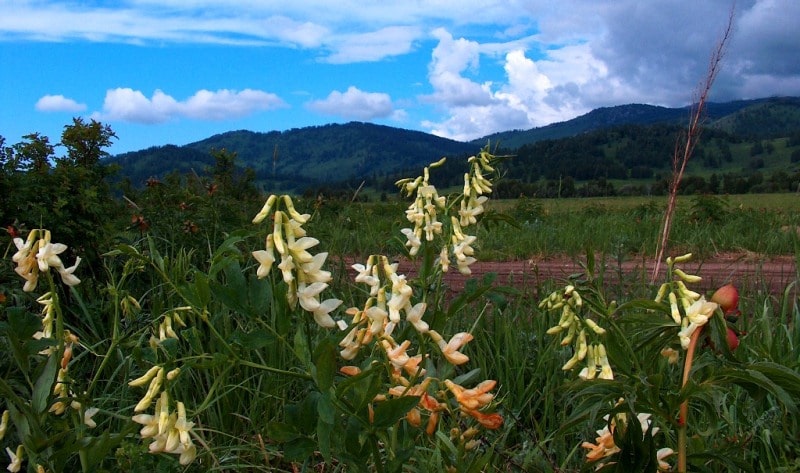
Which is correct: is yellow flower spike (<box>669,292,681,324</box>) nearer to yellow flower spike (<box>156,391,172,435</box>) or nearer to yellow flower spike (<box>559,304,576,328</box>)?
yellow flower spike (<box>559,304,576,328</box>)

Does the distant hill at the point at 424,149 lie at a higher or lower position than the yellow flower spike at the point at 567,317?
Answer: higher

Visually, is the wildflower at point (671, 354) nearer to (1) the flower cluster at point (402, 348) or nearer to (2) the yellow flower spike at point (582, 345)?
(2) the yellow flower spike at point (582, 345)

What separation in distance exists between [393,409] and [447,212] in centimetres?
93

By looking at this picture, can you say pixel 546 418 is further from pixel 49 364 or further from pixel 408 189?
pixel 49 364

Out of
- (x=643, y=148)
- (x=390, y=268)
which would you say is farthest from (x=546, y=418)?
(x=643, y=148)

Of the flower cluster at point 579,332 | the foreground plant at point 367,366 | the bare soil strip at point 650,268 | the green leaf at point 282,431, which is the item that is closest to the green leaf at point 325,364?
the foreground plant at point 367,366

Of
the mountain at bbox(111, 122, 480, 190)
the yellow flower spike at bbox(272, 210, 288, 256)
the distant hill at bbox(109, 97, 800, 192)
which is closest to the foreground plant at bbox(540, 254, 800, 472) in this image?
the yellow flower spike at bbox(272, 210, 288, 256)

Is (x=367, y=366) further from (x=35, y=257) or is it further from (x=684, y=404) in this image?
(x=35, y=257)

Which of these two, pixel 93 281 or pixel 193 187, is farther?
pixel 193 187

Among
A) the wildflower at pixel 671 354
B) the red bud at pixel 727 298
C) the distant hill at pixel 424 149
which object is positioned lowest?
the wildflower at pixel 671 354

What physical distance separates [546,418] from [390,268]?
143 centimetres

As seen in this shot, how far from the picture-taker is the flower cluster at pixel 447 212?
5.87 ft

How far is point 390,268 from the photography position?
51.2 inches

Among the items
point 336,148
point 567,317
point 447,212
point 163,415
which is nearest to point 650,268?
point 447,212
